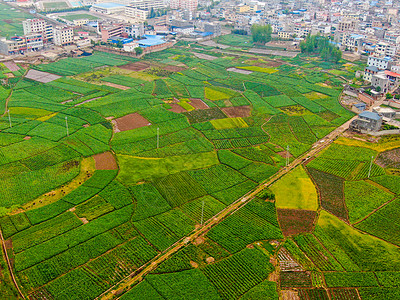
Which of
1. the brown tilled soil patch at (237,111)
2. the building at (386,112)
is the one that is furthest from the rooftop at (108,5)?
the building at (386,112)

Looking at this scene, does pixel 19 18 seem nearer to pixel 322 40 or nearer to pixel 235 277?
pixel 322 40

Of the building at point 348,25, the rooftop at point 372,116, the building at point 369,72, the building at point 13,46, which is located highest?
the building at point 348,25

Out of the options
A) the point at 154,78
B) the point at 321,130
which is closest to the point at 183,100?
the point at 154,78

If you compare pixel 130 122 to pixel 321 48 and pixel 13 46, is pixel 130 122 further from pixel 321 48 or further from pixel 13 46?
pixel 321 48

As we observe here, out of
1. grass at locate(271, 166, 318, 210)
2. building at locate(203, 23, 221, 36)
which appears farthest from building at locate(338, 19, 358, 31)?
grass at locate(271, 166, 318, 210)

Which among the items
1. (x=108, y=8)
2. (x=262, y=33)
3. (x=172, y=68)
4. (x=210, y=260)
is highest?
(x=108, y=8)

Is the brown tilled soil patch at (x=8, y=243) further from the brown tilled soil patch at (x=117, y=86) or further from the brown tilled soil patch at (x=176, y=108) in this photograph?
the brown tilled soil patch at (x=117, y=86)

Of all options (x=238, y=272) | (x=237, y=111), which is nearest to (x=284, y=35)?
(x=237, y=111)
